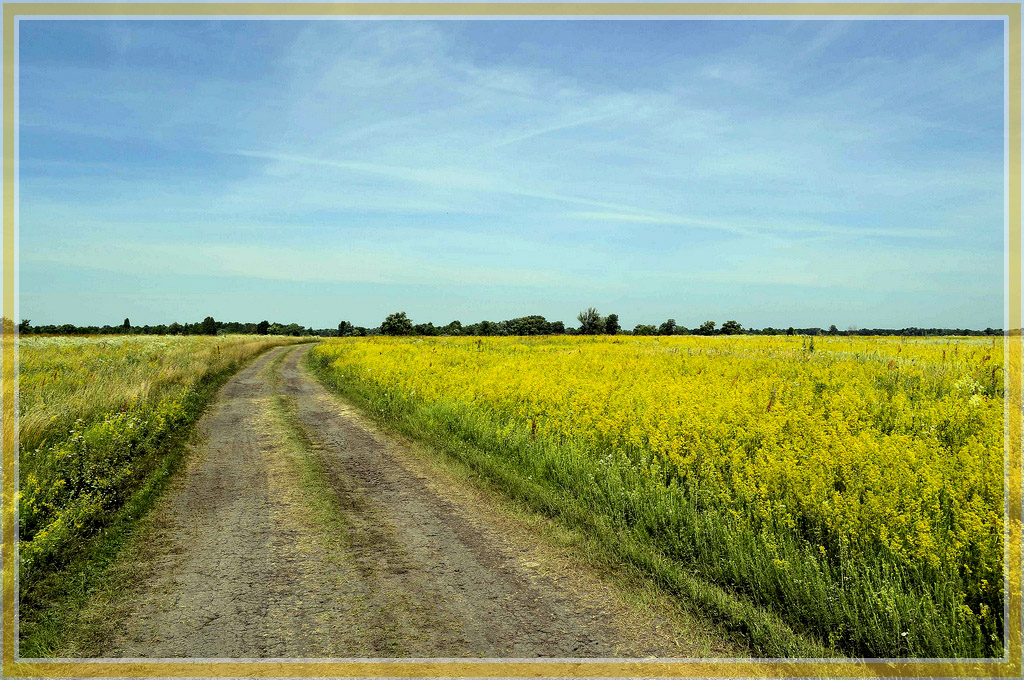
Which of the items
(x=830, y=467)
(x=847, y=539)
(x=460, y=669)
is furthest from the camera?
(x=830, y=467)

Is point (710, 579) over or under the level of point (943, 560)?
under

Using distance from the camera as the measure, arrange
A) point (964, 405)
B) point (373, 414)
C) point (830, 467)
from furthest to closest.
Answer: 1. point (373, 414)
2. point (964, 405)
3. point (830, 467)

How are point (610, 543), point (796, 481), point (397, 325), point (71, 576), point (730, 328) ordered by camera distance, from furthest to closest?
point (397, 325) < point (730, 328) < point (796, 481) < point (610, 543) < point (71, 576)

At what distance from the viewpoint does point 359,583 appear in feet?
16.4

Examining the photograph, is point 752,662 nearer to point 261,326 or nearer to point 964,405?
point 964,405

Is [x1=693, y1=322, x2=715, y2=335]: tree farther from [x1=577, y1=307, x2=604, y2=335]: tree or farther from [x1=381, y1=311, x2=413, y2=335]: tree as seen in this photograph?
[x1=381, y1=311, x2=413, y2=335]: tree

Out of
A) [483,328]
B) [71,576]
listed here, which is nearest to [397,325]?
[483,328]

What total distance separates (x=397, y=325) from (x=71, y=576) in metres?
97.2

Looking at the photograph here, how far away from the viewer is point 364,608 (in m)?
4.56

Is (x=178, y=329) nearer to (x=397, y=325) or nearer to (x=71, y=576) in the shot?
(x=397, y=325)

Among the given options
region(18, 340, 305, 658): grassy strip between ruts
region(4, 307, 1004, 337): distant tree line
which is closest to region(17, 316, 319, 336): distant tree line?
region(4, 307, 1004, 337): distant tree line

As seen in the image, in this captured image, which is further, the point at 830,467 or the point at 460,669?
the point at 830,467

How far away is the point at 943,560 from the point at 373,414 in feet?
40.6

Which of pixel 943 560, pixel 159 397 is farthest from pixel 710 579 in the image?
pixel 159 397
